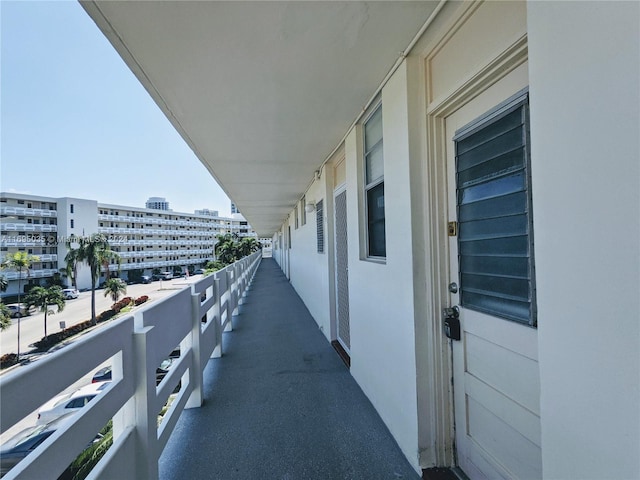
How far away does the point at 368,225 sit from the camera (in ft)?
8.59

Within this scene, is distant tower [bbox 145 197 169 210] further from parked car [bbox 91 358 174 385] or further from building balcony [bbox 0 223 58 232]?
parked car [bbox 91 358 174 385]

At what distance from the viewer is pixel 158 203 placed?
73562 mm

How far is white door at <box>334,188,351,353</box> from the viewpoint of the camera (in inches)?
134

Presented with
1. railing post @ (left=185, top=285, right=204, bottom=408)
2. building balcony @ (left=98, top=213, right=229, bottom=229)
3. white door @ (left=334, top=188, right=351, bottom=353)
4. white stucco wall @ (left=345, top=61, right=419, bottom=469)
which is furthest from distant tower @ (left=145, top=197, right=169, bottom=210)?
white stucco wall @ (left=345, top=61, right=419, bottom=469)

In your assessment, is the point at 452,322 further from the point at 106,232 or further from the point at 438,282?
the point at 106,232

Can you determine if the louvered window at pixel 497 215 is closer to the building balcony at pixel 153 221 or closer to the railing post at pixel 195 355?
the railing post at pixel 195 355

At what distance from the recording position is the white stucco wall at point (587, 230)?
0.62m

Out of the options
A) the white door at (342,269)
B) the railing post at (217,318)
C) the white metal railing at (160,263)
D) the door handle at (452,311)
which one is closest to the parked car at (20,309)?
the white metal railing at (160,263)

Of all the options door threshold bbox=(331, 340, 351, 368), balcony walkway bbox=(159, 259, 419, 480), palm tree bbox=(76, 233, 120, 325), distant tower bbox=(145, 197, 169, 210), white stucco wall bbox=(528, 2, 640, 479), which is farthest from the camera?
distant tower bbox=(145, 197, 169, 210)

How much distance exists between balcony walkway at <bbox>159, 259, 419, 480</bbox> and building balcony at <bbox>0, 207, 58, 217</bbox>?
33.6 meters

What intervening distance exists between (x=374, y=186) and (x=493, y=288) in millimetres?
1377

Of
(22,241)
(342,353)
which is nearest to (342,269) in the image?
(342,353)

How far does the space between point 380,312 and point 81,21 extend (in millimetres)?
2601

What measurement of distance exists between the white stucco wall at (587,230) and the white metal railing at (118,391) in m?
1.41
